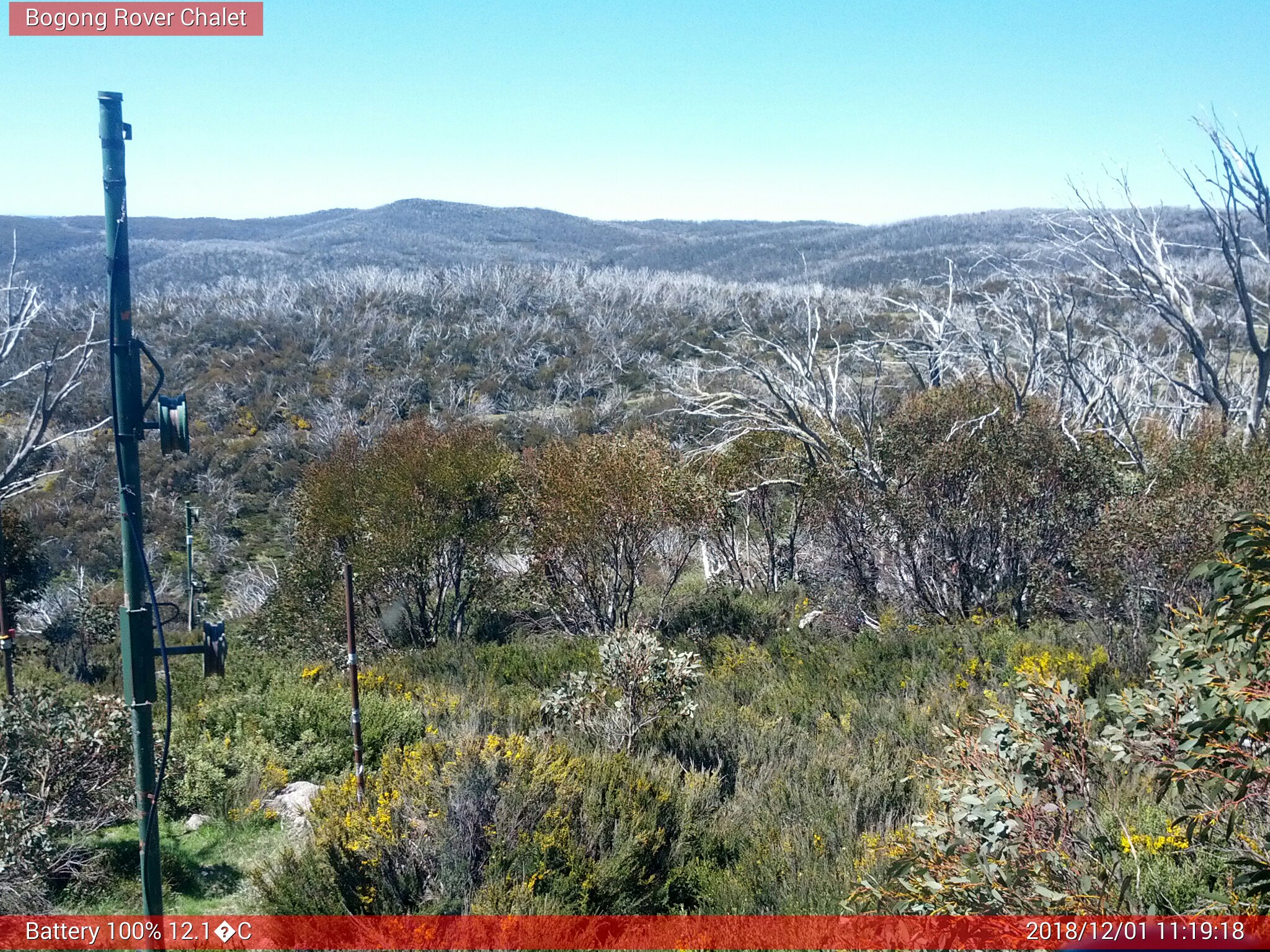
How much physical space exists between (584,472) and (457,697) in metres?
4.00

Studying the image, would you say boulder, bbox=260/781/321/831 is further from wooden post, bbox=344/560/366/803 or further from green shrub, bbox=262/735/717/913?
green shrub, bbox=262/735/717/913

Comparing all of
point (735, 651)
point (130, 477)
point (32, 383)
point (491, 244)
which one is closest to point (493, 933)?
point (130, 477)

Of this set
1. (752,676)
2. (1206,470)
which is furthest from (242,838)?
(1206,470)

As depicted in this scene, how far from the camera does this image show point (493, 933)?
157 inches

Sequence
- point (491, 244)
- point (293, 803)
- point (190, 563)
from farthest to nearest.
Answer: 1. point (491, 244)
2. point (190, 563)
3. point (293, 803)

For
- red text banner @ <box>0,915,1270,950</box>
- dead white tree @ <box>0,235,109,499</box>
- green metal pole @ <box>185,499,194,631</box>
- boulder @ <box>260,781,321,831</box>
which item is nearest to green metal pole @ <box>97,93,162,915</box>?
red text banner @ <box>0,915,1270,950</box>

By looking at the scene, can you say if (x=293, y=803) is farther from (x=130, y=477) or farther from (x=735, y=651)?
(x=735, y=651)

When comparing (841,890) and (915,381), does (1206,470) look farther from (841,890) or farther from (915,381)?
(915,381)

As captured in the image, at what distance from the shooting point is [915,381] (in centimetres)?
2473

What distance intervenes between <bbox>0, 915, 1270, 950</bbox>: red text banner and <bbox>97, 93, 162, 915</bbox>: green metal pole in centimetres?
46

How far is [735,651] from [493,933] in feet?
21.6

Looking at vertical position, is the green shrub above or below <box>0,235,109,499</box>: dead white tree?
below

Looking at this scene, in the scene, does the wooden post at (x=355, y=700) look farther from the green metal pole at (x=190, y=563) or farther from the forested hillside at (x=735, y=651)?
the green metal pole at (x=190, y=563)

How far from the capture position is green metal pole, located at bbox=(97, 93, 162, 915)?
323 cm
